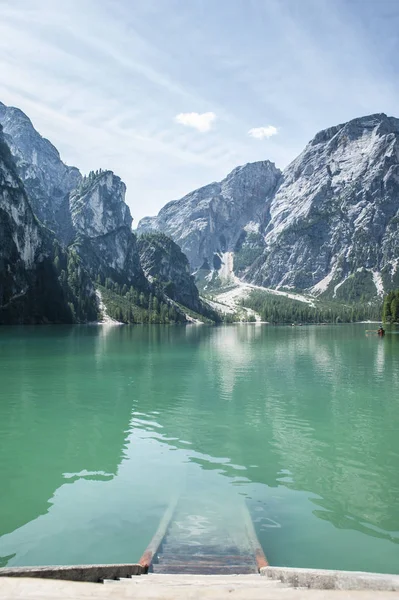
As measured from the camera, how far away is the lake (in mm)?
16109

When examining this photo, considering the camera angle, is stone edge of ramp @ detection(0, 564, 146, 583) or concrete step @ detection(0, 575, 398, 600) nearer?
concrete step @ detection(0, 575, 398, 600)

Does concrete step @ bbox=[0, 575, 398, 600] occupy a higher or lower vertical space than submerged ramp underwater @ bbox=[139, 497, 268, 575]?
higher

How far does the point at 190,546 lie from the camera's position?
15.0 m

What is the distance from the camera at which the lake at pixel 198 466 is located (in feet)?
52.9

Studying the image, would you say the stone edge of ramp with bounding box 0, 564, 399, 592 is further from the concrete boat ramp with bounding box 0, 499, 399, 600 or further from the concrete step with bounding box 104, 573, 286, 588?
the concrete step with bounding box 104, 573, 286, 588

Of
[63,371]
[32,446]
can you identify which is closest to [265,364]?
[63,371]

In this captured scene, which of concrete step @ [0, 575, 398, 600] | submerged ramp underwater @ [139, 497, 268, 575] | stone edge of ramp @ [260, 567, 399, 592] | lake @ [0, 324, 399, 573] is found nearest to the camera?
concrete step @ [0, 575, 398, 600]

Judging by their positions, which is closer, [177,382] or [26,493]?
[26,493]

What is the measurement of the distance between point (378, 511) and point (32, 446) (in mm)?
20550

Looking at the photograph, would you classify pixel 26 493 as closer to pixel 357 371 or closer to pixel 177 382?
pixel 177 382

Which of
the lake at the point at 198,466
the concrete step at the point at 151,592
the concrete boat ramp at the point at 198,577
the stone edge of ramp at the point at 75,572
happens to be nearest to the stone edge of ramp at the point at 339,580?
the concrete boat ramp at the point at 198,577

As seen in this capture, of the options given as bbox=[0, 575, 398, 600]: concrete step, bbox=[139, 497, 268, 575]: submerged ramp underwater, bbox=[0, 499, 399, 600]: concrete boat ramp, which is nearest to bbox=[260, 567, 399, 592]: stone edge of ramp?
bbox=[0, 499, 399, 600]: concrete boat ramp

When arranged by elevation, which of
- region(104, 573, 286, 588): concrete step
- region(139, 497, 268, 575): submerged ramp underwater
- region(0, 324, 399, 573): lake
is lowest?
region(0, 324, 399, 573): lake

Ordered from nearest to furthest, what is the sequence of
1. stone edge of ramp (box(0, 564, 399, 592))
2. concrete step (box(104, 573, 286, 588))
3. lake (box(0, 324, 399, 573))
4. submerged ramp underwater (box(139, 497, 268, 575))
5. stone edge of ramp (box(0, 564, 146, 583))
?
1. stone edge of ramp (box(0, 564, 399, 592))
2. stone edge of ramp (box(0, 564, 146, 583))
3. concrete step (box(104, 573, 286, 588))
4. submerged ramp underwater (box(139, 497, 268, 575))
5. lake (box(0, 324, 399, 573))
